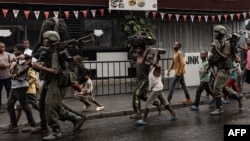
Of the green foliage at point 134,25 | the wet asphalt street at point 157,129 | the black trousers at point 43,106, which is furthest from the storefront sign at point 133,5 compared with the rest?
the black trousers at point 43,106

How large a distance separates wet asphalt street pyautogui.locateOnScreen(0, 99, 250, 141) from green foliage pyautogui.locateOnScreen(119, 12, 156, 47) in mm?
7308

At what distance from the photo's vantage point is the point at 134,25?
1798 cm

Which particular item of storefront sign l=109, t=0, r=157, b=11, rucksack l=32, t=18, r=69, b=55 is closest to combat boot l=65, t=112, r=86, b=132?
rucksack l=32, t=18, r=69, b=55

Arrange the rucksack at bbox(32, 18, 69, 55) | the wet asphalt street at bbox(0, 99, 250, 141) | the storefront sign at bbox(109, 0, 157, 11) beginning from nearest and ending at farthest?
1. the wet asphalt street at bbox(0, 99, 250, 141)
2. the rucksack at bbox(32, 18, 69, 55)
3. the storefront sign at bbox(109, 0, 157, 11)

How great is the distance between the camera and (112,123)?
995 centimetres

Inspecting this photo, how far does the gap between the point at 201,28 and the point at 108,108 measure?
10442mm

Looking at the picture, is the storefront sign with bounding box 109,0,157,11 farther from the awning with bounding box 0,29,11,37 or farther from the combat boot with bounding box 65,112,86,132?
the combat boot with bounding box 65,112,86,132

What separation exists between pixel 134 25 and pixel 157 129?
955cm

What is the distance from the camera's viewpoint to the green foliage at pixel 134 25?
1789 cm

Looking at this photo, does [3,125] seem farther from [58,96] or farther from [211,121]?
[211,121]

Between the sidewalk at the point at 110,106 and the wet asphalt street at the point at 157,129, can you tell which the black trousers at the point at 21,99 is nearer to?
the wet asphalt street at the point at 157,129

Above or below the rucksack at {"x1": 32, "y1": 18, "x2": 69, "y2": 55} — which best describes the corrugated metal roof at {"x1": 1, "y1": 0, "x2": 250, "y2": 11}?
above

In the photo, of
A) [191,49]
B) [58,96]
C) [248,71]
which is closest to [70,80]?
[58,96]

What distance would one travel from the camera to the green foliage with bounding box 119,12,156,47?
1789cm
